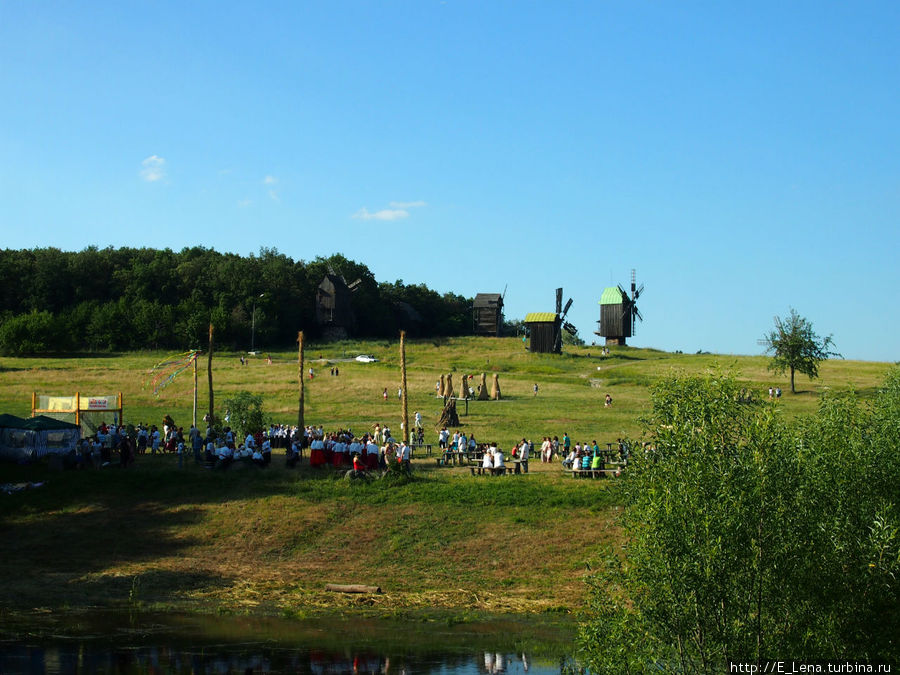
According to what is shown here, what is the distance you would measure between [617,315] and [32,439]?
89.6 metres

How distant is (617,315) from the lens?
11681 cm

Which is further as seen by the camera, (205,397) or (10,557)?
(205,397)

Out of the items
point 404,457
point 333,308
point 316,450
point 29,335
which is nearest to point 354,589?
point 404,457

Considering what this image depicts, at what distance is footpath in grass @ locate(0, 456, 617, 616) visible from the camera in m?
26.8

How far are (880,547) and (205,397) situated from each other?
52.6m

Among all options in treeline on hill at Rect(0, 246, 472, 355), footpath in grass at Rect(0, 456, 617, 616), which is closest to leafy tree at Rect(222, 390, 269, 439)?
footpath in grass at Rect(0, 456, 617, 616)

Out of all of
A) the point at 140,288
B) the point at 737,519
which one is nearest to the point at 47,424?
the point at 737,519

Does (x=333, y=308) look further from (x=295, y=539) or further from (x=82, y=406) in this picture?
(x=295, y=539)

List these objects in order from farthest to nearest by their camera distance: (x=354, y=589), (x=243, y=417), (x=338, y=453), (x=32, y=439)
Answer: (x=243, y=417), (x=32, y=439), (x=338, y=453), (x=354, y=589)

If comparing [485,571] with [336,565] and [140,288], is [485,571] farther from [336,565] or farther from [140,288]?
[140,288]

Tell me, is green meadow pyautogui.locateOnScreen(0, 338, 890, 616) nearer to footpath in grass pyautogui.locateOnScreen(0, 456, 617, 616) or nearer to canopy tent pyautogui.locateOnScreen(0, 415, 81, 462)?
footpath in grass pyautogui.locateOnScreen(0, 456, 617, 616)

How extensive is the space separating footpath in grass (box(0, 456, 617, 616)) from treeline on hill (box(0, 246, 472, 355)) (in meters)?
61.5

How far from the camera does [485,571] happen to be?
28.9 metres

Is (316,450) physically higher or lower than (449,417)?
lower
